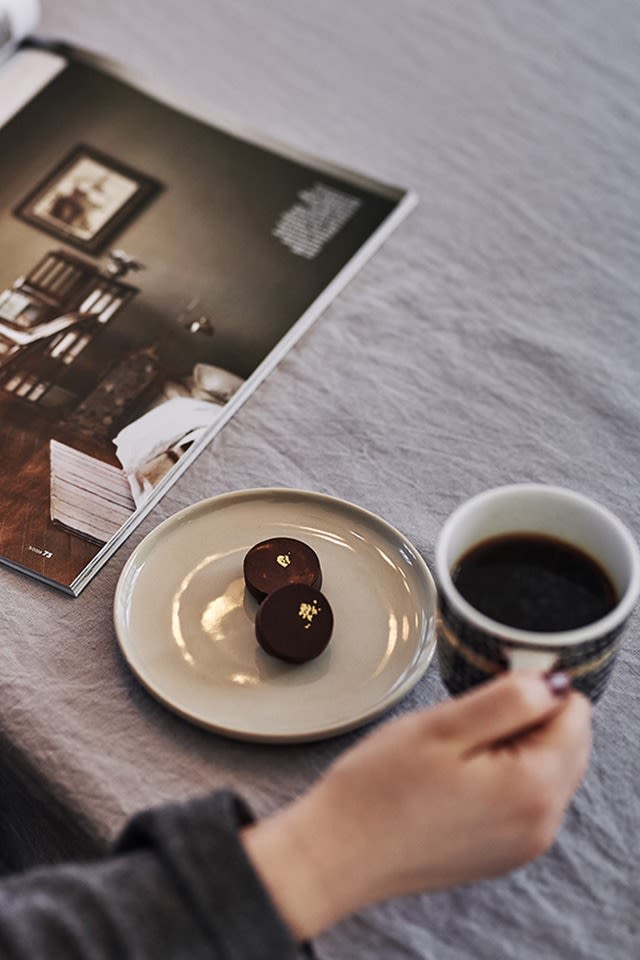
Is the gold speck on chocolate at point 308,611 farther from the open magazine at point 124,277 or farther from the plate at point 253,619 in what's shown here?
the open magazine at point 124,277

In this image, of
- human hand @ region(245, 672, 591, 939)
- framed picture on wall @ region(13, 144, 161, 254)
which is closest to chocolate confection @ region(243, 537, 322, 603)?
human hand @ region(245, 672, 591, 939)

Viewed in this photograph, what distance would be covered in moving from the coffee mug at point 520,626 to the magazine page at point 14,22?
23.1 inches

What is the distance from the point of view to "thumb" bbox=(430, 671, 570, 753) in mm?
415

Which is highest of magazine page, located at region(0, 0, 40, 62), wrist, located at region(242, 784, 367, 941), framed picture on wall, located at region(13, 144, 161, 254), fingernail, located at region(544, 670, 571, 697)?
magazine page, located at region(0, 0, 40, 62)

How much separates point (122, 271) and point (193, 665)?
0.30 metres

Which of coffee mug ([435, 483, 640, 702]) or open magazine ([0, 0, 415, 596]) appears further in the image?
open magazine ([0, 0, 415, 596])

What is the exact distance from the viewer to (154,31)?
34.9 inches

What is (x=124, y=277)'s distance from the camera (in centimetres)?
70

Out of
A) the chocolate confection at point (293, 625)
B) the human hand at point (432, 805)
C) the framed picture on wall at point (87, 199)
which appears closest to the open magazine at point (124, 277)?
the framed picture on wall at point (87, 199)

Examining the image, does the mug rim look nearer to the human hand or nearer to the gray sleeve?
the human hand

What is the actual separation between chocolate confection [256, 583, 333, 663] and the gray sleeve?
0.36ft

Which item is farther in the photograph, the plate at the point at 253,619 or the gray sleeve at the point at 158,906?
the plate at the point at 253,619

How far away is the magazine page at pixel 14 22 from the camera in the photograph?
82 centimetres

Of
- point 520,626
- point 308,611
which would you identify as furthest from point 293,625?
point 520,626
